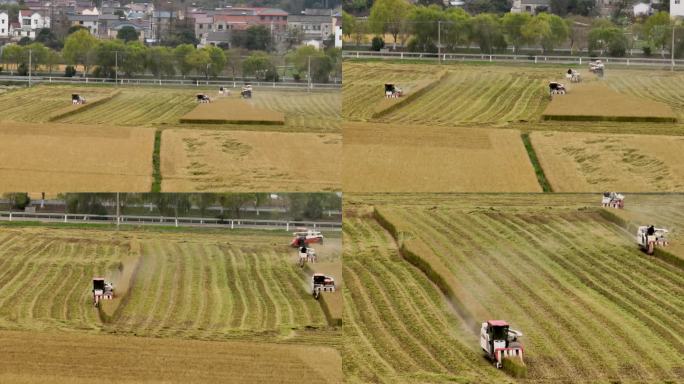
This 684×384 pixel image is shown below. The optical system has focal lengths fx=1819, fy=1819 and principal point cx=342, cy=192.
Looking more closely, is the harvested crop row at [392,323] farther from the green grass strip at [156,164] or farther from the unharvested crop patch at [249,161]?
the green grass strip at [156,164]

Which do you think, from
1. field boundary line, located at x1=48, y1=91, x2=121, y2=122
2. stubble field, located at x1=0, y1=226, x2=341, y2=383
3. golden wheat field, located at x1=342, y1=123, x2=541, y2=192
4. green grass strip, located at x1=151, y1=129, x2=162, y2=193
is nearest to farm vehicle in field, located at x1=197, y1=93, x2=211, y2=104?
green grass strip, located at x1=151, y1=129, x2=162, y2=193

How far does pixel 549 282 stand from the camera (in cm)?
1633

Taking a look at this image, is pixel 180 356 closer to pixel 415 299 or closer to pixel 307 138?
pixel 415 299

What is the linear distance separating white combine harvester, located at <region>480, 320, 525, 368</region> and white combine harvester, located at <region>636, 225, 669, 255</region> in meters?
1.59

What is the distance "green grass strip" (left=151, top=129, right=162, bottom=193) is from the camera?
20.0 meters

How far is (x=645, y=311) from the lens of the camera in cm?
1602

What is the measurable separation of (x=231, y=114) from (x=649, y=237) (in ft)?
20.4

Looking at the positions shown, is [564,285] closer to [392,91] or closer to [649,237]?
[649,237]

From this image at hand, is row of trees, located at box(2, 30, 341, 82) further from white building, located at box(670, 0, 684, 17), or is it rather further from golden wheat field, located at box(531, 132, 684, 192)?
white building, located at box(670, 0, 684, 17)

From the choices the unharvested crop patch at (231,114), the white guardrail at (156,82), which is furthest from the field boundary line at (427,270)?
the unharvested crop patch at (231,114)

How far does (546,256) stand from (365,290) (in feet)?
5.55

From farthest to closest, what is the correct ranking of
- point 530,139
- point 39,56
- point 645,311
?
point 39,56 → point 530,139 → point 645,311

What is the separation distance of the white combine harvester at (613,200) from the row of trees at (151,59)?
3875 millimetres

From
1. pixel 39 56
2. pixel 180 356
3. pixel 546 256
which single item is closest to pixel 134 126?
pixel 39 56
